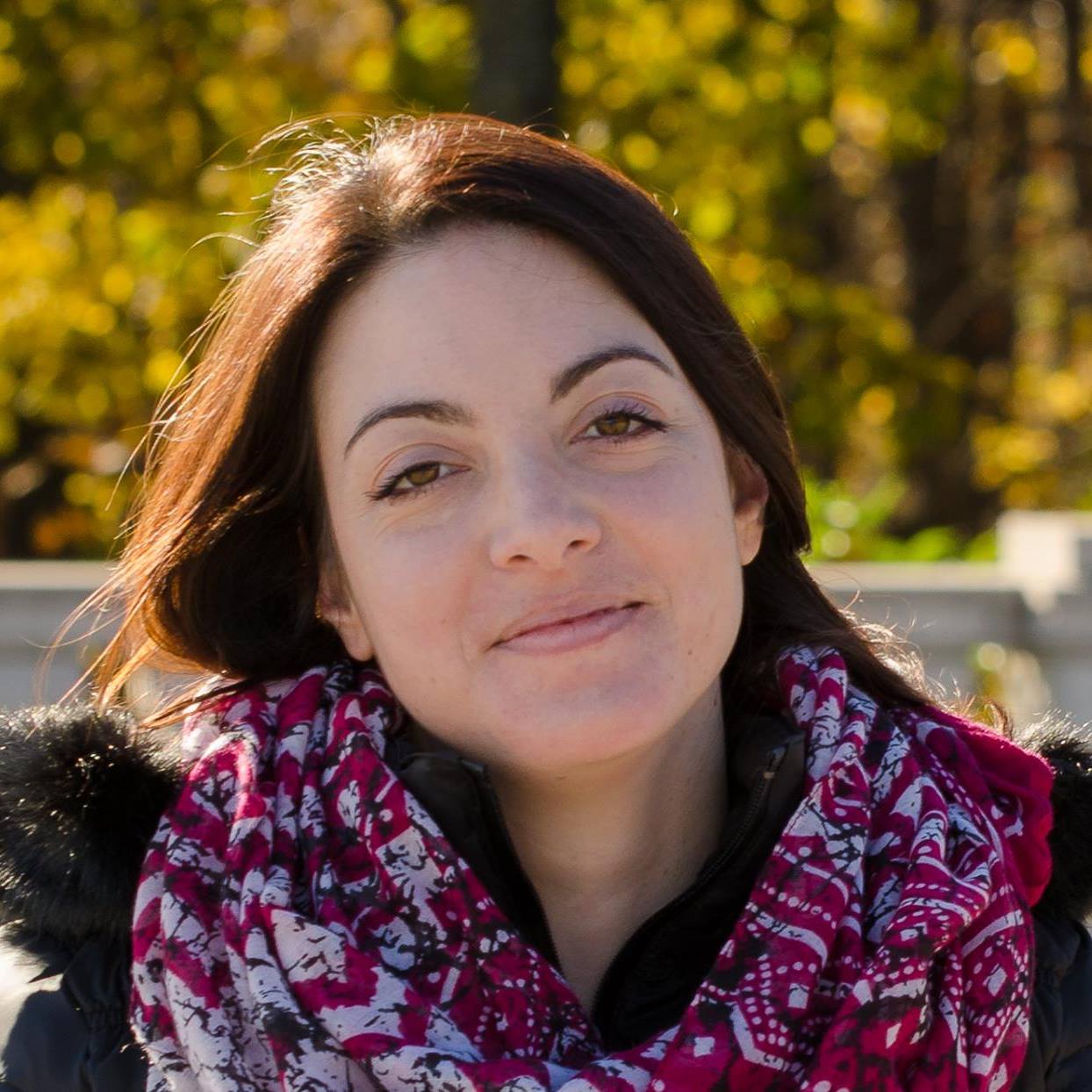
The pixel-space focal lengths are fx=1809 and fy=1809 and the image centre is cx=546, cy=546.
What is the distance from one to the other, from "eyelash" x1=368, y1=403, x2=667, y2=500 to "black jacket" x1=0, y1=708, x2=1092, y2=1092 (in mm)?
326

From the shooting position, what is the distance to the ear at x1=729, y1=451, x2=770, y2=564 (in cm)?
247

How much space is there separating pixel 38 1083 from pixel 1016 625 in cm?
407

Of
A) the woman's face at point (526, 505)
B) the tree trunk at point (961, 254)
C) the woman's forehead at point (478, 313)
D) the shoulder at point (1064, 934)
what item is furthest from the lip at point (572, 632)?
the tree trunk at point (961, 254)

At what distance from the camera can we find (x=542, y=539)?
6.79 feet

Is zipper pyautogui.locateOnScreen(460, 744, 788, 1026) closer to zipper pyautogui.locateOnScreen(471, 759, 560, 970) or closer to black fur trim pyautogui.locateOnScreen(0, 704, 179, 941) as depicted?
zipper pyautogui.locateOnScreen(471, 759, 560, 970)

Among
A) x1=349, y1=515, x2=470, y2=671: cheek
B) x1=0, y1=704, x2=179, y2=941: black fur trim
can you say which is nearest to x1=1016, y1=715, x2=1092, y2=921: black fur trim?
x1=349, y1=515, x2=470, y2=671: cheek

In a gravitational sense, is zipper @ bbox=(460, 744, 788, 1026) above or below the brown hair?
below

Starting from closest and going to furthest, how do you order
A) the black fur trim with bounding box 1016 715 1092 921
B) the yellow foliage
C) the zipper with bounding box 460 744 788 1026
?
the zipper with bounding box 460 744 788 1026 < the black fur trim with bounding box 1016 715 1092 921 < the yellow foliage

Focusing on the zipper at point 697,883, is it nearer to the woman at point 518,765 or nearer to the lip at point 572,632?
the woman at point 518,765

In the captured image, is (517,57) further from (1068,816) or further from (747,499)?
(1068,816)

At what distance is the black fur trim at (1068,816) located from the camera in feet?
7.81

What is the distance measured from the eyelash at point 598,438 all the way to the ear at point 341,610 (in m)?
0.22

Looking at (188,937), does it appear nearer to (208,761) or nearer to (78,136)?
(208,761)

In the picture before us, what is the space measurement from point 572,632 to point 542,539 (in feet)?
0.39
